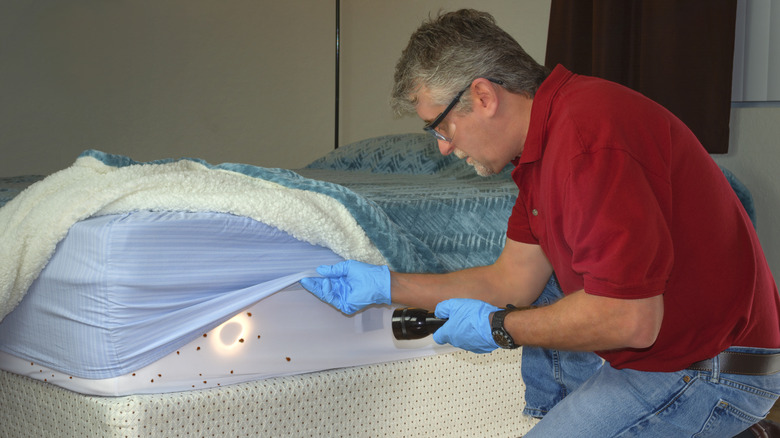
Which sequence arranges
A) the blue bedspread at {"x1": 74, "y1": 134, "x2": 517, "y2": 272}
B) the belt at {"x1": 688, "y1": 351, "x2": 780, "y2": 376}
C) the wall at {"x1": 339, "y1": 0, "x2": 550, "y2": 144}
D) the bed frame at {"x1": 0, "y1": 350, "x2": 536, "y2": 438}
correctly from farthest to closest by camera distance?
the wall at {"x1": 339, "y1": 0, "x2": 550, "y2": 144}, the blue bedspread at {"x1": 74, "y1": 134, "x2": 517, "y2": 272}, the bed frame at {"x1": 0, "y1": 350, "x2": 536, "y2": 438}, the belt at {"x1": 688, "y1": 351, "x2": 780, "y2": 376}

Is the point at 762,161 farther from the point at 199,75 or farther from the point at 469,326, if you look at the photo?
the point at 199,75

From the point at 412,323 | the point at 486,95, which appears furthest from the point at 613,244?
the point at 412,323

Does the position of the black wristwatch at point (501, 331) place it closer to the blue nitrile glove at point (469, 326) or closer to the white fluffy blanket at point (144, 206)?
the blue nitrile glove at point (469, 326)

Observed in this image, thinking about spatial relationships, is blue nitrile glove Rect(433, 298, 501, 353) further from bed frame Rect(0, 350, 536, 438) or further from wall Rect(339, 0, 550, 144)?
wall Rect(339, 0, 550, 144)

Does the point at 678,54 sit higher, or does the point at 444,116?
the point at 678,54

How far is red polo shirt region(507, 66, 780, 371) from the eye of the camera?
897 millimetres

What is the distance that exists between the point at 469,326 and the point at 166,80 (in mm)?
3171

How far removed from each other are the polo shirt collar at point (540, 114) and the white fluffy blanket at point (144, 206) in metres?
0.36

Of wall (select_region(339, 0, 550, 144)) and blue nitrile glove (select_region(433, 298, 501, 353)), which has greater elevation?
wall (select_region(339, 0, 550, 144))

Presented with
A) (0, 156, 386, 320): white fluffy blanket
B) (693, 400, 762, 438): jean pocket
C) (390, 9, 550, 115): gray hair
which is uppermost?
(390, 9, 550, 115): gray hair

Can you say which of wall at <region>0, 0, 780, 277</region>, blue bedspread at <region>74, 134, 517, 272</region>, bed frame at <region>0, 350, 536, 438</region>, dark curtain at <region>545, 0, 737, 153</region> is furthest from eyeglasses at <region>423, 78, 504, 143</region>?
wall at <region>0, 0, 780, 277</region>

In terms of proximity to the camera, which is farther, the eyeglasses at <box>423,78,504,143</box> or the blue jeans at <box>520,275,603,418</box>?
the blue jeans at <box>520,275,603,418</box>

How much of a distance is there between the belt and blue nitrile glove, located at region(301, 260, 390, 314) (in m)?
0.48

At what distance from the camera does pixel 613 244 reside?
0.89 meters
